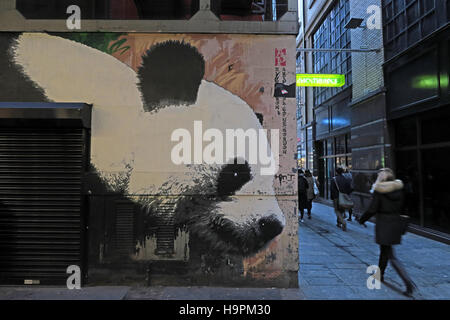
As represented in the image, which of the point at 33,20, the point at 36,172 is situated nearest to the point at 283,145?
the point at 36,172

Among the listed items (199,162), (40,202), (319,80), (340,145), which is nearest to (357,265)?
(199,162)

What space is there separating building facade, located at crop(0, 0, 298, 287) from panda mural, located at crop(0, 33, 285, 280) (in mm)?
17

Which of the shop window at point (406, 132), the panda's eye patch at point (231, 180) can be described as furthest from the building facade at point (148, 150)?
the shop window at point (406, 132)

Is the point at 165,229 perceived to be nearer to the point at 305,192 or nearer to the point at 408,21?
the point at 305,192

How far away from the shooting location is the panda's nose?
4957 mm

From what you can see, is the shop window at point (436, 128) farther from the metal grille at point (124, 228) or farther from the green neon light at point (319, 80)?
the metal grille at point (124, 228)

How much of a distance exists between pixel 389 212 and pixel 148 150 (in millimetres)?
4034

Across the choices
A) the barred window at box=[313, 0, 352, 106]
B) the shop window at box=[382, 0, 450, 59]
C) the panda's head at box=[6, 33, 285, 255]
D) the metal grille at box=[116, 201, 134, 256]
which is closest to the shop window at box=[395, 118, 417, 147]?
the shop window at box=[382, 0, 450, 59]

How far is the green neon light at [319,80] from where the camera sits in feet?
36.4

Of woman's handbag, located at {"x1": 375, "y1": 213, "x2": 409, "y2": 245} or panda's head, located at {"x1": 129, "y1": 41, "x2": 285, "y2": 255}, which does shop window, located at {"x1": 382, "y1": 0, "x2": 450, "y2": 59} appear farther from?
panda's head, located at {"x1": 129, "y1": 41, "x2": 285, "y2": 255}

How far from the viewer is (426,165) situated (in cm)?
820

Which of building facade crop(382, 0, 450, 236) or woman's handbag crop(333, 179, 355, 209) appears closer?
building facade crop(382, 0, 450, 236)

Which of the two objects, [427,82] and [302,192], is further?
[302,192]
